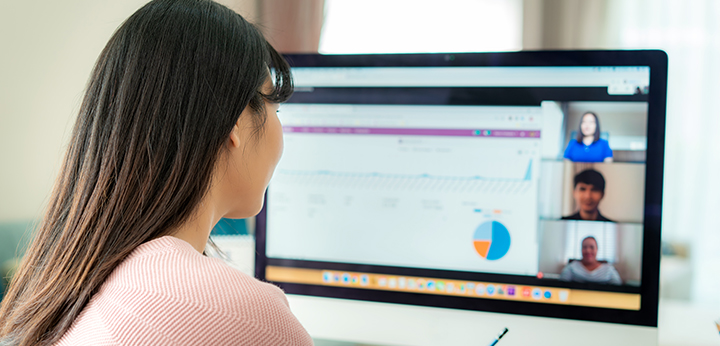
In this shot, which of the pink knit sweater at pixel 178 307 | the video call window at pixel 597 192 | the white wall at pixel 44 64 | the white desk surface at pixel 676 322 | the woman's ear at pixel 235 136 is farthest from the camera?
the white wall at pixel 44 64

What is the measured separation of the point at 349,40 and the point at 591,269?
2.74 ft

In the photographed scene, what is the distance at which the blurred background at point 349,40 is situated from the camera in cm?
105

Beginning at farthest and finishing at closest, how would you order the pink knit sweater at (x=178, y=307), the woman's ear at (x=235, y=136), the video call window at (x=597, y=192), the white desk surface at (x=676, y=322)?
the white desk surface at (x=676, y=322) < the video call window at (x=597, y=192) < the woman's ear at (x=235, y=136) < the pink knit sweater at (x=178, y=307)

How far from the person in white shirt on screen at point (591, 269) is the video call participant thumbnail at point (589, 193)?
0.03m

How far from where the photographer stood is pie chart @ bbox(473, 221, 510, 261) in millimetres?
615

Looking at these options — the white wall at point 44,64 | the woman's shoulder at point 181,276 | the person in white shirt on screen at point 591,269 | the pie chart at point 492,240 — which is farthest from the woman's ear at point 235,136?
the white wall at point 44,64

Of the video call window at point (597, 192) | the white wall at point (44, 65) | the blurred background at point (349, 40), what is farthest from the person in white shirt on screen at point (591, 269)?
the white wall at point (44, 65)

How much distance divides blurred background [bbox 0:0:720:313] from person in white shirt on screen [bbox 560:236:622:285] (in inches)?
28.1

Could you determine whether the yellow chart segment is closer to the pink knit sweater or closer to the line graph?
the line graph

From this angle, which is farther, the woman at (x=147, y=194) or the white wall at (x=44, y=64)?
the white wall at (x=44, y=64)

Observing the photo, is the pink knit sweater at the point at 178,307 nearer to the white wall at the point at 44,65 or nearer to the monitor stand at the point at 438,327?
the monitor stand at the point at 438,327

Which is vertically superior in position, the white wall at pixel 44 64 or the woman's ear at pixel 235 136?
the white wall at pixel 44 64

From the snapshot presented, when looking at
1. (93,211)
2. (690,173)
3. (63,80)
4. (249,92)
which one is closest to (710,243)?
(690,173)

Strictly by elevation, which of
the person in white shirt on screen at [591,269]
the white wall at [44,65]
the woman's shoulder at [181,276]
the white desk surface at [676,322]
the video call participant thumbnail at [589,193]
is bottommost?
the white desk surface at [676,322]
